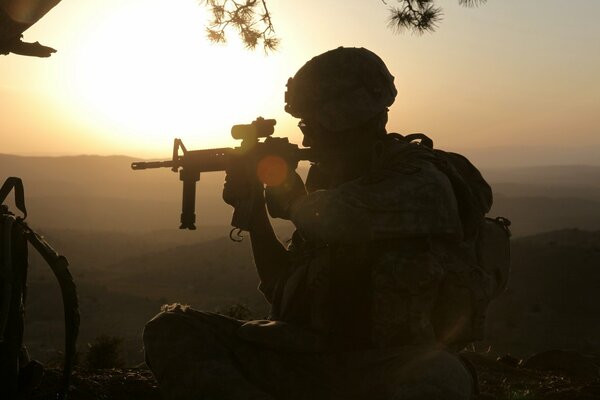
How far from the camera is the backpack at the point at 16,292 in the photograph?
126 inches

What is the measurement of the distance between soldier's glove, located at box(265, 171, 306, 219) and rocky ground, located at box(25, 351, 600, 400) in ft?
7.13

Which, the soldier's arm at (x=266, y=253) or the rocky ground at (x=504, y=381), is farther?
the rocky ground at (x=504, y=381)

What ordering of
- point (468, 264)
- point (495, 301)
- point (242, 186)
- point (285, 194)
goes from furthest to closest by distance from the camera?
point (495, 301)
point (242, 186)
point (285, 194)
point (468, 264)

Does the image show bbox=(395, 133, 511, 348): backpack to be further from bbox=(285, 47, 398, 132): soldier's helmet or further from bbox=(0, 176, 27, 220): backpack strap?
bbox=(0, 176, 27, 220): backpack strap

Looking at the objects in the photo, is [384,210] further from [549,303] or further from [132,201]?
[132,201]

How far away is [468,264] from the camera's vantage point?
12.0 feet

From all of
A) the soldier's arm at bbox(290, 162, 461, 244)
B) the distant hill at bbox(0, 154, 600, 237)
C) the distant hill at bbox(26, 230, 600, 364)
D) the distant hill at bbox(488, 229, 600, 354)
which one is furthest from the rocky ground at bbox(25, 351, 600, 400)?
the distant hill at bbox(0, 154, 600, 237)

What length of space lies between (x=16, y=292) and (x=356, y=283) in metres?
1.71

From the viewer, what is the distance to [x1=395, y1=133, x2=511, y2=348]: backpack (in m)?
3.56

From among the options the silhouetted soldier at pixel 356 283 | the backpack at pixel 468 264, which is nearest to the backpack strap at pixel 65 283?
the silhouetted soldier at pixel 356 283

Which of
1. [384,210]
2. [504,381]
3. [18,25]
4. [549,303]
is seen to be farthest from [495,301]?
[18,25]

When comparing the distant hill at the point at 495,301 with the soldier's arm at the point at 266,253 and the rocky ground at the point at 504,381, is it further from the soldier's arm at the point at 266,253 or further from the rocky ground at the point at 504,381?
the soldier's arm at the point at 266,253

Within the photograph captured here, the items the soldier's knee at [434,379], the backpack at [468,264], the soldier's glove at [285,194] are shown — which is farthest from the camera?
the soldier's glove at [285,194]

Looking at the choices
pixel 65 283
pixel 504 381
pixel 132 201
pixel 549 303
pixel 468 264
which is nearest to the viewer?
pixel 65 283
